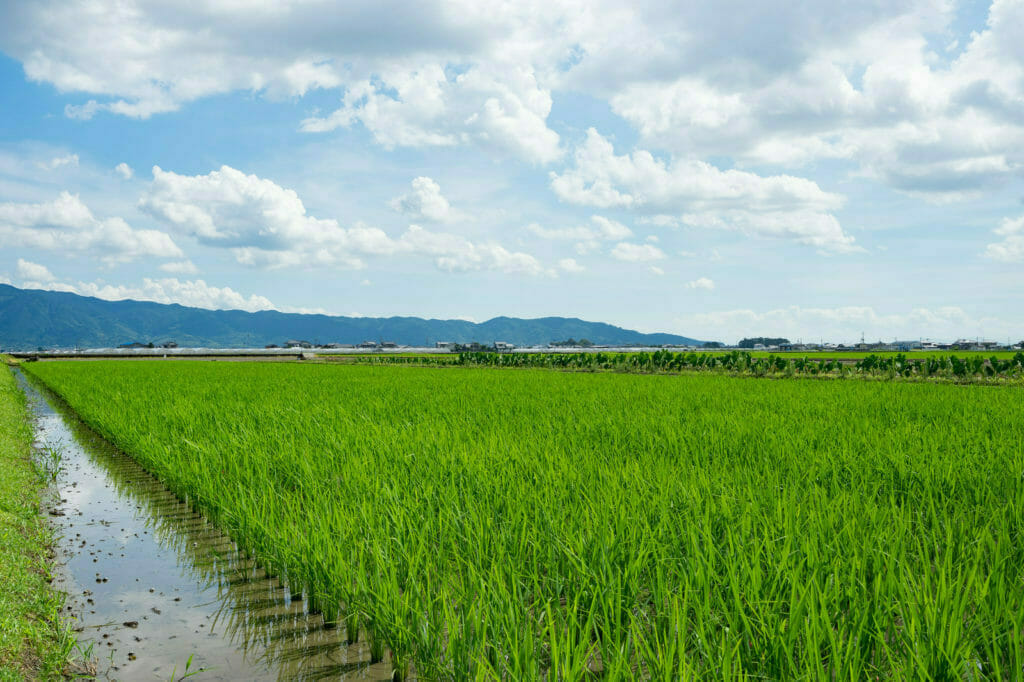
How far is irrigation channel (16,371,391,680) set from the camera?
9.59ft

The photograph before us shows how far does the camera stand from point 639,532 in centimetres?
341

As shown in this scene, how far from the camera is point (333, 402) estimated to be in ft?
37.4

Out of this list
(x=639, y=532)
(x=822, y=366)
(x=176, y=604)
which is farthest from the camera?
(x=822, y=366)

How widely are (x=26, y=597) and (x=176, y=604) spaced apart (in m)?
0.78

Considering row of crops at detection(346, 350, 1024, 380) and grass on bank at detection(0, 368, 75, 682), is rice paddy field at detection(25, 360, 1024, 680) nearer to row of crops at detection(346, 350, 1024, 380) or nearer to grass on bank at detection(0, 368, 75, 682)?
grass on bank at detection(0, 368, 75, 682)

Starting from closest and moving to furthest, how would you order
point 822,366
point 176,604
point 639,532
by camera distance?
point 639,532 → point 176,604 → point 822,366

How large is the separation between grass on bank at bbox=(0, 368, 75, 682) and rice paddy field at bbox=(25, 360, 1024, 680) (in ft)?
3.50

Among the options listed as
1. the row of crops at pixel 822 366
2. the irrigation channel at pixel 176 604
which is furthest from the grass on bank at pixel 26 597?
the row of crops at pixel 822 366

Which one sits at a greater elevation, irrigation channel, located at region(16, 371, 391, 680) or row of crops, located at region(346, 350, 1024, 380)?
row of crops, located at region(346, 350, 1024, 380)

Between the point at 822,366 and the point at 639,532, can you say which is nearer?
the point at 639,532

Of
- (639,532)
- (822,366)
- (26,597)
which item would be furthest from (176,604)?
→ (822,366)

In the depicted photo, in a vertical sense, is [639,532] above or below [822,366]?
below

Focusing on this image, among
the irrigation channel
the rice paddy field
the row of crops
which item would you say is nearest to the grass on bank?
the irrigation channel

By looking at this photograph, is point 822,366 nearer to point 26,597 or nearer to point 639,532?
point 639,532
